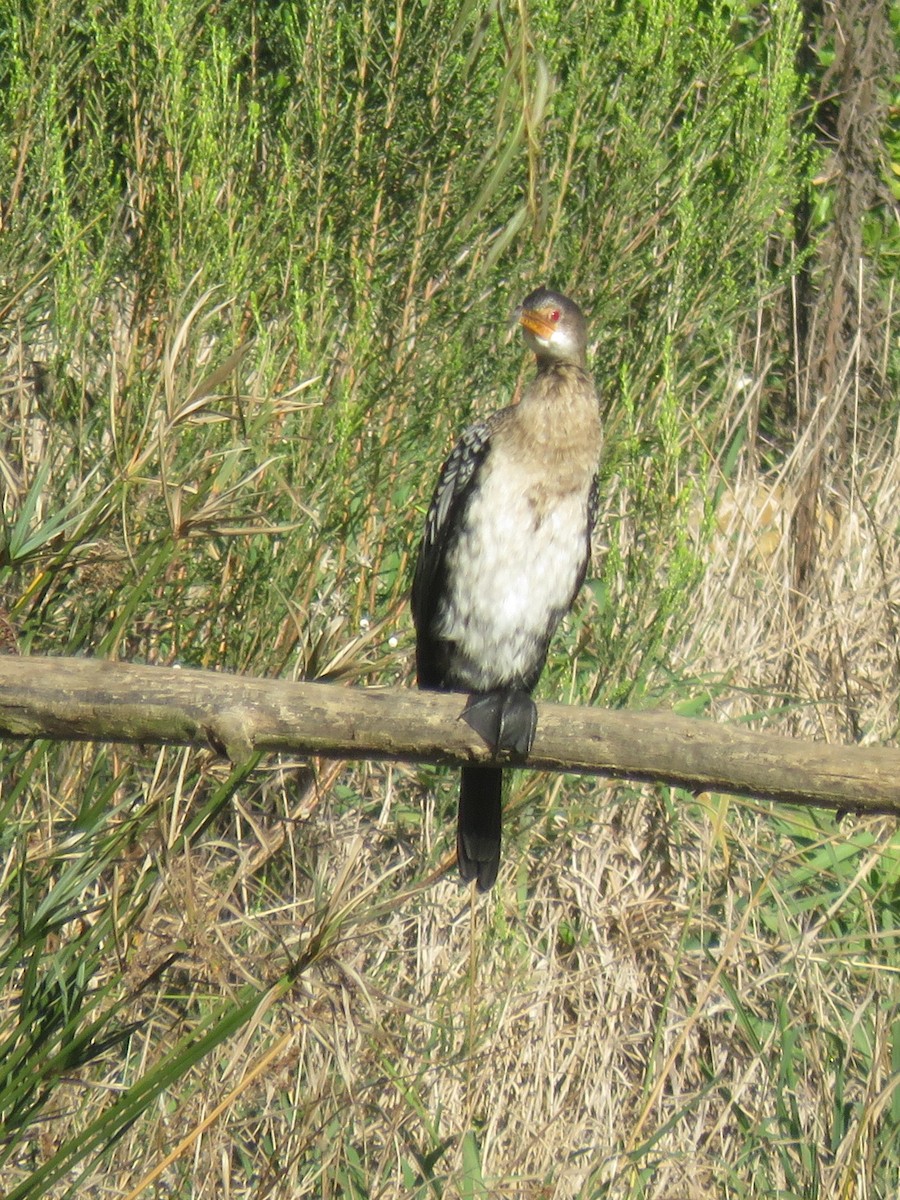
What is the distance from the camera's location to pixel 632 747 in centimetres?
206

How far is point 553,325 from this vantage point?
321cm

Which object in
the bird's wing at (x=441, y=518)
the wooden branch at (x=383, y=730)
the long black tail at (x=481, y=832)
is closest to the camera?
the wooden branch at (x=383, y=730)

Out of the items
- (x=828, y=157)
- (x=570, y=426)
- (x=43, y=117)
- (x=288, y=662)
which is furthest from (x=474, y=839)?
(x=828, y=157)

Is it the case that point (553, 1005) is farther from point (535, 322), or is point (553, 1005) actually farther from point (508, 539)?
point (535, 322)

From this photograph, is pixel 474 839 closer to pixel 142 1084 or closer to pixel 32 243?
pixel 142 1084

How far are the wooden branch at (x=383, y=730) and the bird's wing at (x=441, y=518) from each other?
3.41ft

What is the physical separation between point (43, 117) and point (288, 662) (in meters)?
1.36

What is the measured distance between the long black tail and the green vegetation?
0.62ft

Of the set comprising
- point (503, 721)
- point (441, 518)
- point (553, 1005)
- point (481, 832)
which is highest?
point (503, 721)

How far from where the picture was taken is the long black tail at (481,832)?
304 centimetres

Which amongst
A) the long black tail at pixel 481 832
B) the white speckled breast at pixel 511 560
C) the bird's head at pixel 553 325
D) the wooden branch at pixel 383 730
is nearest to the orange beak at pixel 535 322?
the bird's head at pixel 553 325

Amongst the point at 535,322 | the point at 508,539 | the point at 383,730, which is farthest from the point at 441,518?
the point at 383,730

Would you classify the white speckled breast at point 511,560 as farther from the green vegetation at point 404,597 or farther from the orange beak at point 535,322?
the orange beak at point 535,322

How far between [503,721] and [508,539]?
0.82 m
